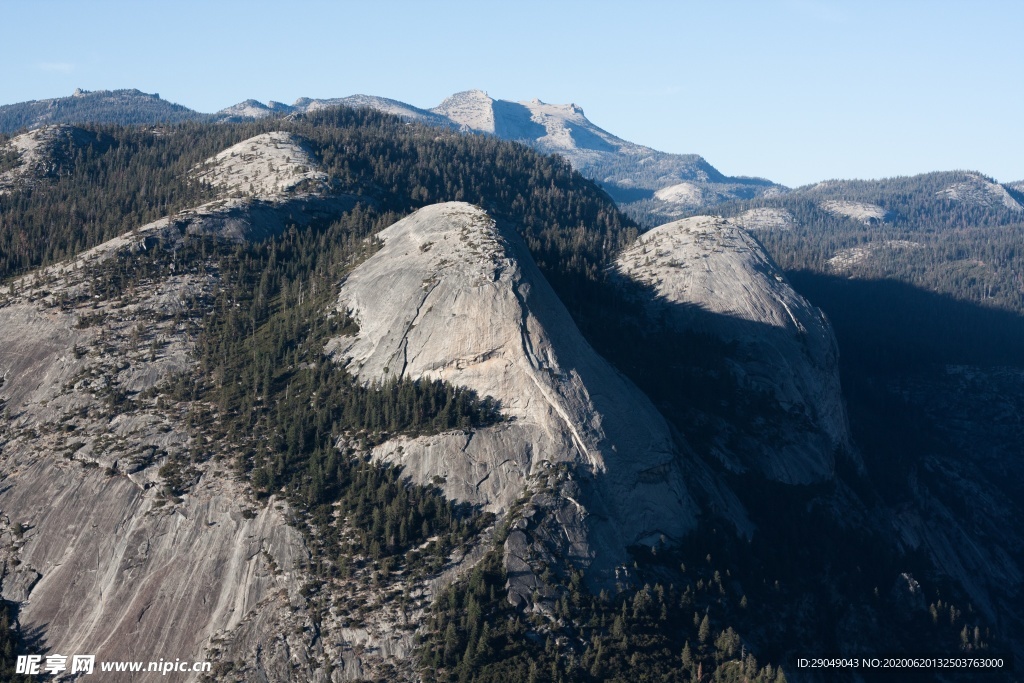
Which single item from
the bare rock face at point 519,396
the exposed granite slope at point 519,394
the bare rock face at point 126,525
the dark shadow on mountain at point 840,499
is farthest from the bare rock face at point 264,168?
the dark shadow on mountain at point 840,499

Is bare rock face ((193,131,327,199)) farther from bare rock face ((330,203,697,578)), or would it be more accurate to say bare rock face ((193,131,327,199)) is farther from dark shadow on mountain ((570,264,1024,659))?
dark shadow on mountain ((570,264,1024,659))

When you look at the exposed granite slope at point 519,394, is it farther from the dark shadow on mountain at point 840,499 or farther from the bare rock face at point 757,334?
the bare rock face at point 757,334

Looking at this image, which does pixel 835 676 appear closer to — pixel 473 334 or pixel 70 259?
pixel 473 334

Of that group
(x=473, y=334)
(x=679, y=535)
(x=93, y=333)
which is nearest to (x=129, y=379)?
(x=93, y=333)

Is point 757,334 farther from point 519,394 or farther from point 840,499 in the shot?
point 519,394

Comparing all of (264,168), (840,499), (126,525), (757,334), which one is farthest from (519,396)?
(264,168)
